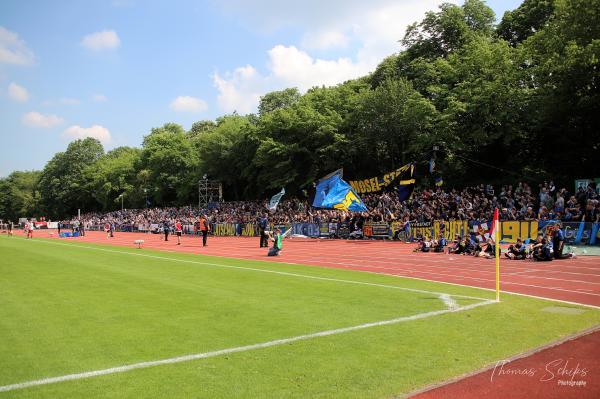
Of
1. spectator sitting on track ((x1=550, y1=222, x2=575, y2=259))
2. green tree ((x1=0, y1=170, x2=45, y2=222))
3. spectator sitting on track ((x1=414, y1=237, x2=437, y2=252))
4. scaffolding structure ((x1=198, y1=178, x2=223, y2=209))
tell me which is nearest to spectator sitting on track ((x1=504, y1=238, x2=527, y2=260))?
spectator sitting on track ((x1=550, y1=222, x2=575, y2=259))

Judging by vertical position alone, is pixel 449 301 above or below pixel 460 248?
below

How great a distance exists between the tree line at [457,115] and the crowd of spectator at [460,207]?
11.9 ft

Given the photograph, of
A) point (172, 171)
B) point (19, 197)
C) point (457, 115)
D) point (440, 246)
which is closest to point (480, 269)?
point (440, 246)

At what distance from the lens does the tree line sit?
29.2 metres

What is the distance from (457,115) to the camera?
3444 centimetres

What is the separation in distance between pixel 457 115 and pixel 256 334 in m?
30.8

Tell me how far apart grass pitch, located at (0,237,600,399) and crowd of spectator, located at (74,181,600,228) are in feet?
43.2

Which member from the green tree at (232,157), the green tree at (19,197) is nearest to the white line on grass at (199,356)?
the green tree at (232,157)

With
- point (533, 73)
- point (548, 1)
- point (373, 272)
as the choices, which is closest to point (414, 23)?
point (548, 1)

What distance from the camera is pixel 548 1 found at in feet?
127

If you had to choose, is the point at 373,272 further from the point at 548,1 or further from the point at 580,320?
the point at 548,1

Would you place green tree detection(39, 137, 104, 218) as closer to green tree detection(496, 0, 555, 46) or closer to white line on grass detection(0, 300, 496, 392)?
green tree detection(496, 0, 555, 46)
